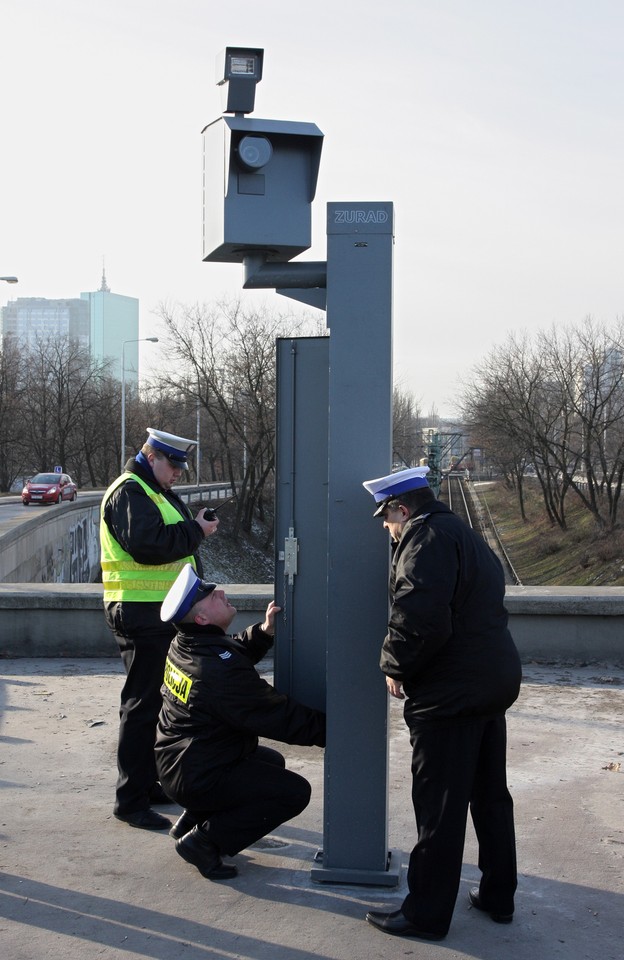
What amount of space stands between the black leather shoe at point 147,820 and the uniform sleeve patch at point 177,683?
832mm

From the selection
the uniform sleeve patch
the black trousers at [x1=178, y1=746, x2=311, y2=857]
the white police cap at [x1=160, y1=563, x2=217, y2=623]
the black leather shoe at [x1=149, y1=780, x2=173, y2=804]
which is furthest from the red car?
the black trousers at [x1=178, y1=746, x2=311, y2=857]

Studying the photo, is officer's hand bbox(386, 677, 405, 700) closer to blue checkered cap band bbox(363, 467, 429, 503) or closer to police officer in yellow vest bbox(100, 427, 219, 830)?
blue checkered cap band bbox(363, 467, 429, 503)

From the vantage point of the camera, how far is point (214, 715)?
14.0ft

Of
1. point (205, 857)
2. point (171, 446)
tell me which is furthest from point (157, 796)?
point (171, 446)

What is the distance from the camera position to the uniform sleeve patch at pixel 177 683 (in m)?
4.32

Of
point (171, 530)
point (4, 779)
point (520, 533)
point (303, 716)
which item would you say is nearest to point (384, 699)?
point (303, 716)

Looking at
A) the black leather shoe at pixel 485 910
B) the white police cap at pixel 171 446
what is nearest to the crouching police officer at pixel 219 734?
the black leather shoe at pixel 485 910

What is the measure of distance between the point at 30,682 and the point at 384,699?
4.45 metres

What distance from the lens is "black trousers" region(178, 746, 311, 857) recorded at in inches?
170

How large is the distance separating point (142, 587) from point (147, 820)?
1.16 metres

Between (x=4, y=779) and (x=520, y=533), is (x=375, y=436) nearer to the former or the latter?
(x=4, y=779)

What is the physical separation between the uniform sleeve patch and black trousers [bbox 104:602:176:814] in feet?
1.67

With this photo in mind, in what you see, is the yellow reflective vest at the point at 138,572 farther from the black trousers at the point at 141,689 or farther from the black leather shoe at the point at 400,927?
the black leather shoe at the point at 400,927

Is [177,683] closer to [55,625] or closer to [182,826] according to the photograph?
[182,826]
